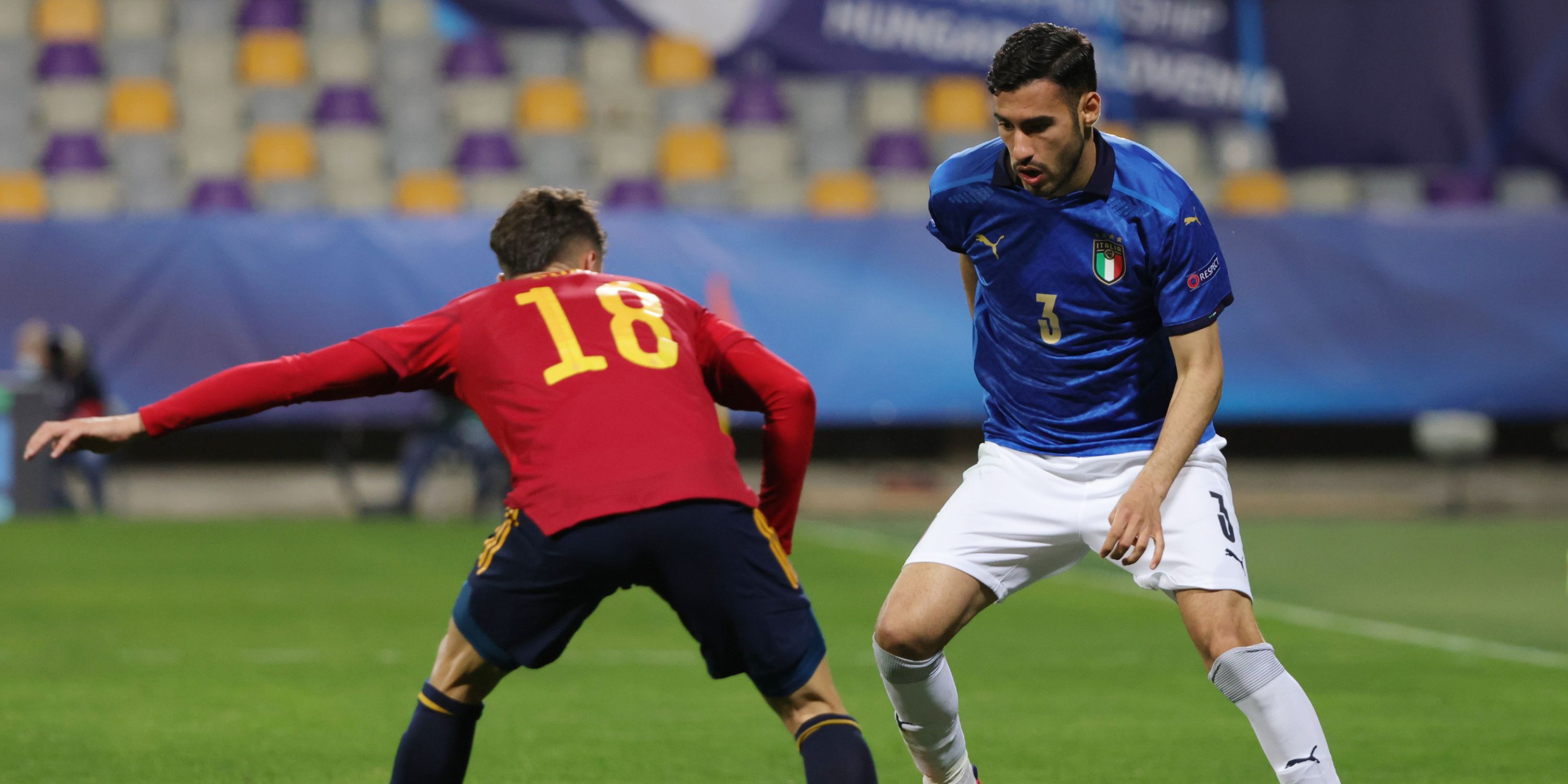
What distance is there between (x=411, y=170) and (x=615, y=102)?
2.16m

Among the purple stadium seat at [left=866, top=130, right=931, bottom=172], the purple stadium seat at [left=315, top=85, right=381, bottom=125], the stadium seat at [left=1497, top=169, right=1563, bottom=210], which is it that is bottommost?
the stadium seat at [left=1497, top=169, right=1563, bottom=210]

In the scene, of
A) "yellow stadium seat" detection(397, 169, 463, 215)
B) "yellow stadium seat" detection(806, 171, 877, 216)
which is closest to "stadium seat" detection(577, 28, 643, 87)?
"yellow stadium seat" detection(397, 169, 463, 215)

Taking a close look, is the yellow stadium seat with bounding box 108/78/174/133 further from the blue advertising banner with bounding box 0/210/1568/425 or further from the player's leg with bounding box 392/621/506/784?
the player's leg with bounding box 392/621/506/784

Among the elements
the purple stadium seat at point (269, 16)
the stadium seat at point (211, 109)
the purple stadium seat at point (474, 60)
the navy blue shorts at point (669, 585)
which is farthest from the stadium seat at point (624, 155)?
the navy blue shorts at point (669, 585)

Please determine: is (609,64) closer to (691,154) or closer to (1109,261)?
(691,154)

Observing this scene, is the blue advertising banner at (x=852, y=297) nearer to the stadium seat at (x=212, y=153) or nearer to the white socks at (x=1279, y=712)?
the stadium seat at (x=212, y=153)

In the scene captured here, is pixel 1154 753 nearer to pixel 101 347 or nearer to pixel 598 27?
pixel 101 347

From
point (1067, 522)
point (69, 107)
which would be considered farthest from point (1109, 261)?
point (69, 107)

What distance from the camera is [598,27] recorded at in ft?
59.0

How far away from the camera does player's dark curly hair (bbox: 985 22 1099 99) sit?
3.98 m

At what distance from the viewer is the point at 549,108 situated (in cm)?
1850

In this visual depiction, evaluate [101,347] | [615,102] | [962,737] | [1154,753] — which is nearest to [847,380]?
[615,102]

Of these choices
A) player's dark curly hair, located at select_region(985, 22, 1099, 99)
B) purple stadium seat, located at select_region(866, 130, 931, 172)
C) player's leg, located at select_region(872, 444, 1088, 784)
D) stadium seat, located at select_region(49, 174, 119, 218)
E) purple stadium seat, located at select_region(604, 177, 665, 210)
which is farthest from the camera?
purple stadium seat, located at select_region(866, 130, 931, 172)

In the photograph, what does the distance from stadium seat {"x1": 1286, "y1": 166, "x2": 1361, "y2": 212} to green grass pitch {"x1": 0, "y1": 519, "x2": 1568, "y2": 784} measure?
657cm
